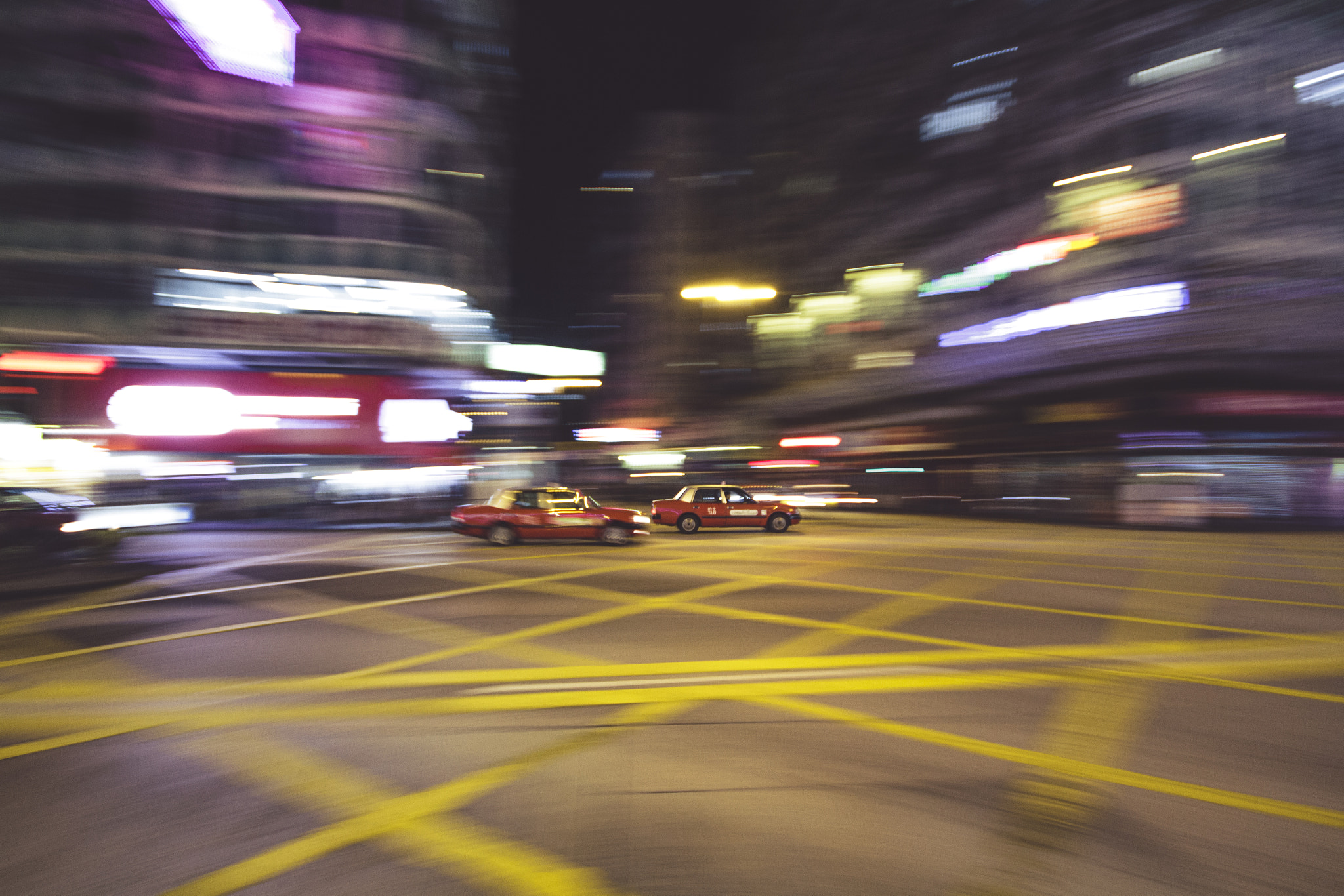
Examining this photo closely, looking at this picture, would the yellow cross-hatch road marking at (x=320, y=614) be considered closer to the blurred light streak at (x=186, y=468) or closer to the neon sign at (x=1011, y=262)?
the blurred light streak at (x=186, y=468)

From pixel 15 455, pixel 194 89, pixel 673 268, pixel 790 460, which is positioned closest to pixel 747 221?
pixel 673 268

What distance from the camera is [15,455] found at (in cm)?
1766

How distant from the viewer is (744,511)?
19.9m

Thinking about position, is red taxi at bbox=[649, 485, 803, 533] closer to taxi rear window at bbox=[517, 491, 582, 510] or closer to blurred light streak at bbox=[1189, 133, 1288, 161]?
taxi rear window at bbox=[517, 491, 582, 510]

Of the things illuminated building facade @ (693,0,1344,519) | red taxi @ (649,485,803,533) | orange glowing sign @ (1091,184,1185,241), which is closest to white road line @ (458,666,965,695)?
red taxi @ (649,485,803,533)

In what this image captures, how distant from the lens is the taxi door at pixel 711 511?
65.0ft

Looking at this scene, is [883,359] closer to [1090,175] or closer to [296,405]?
[1090,175]

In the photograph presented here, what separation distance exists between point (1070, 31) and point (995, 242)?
12126 millimetres

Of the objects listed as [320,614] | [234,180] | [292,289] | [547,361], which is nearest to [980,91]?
[547,361]

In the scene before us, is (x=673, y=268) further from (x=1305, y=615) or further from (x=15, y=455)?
(x=1305, y=615)

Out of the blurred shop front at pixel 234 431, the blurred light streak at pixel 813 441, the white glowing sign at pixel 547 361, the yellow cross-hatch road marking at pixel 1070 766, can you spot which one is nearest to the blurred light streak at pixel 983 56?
the blurred light streak at pixel 813 441

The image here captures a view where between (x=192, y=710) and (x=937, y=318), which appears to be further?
(x=937, y=318)

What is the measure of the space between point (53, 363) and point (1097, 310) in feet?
127

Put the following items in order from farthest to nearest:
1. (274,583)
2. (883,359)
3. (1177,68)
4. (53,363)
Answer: (883,359) → (1177,68) → (53,363) → (274,583)
